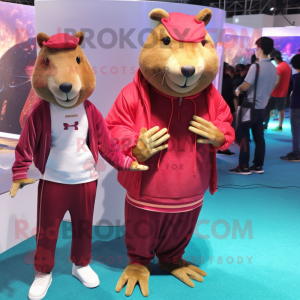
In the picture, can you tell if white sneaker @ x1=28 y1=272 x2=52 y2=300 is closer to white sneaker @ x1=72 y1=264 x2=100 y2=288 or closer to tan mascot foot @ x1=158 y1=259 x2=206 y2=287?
white sneaker @ x1=72 y1=264 x2=100 y2=288

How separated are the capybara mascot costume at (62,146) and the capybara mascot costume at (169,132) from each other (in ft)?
0.47

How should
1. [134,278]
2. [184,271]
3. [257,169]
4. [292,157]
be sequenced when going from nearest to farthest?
[134,278] < [184,271] < [257,169] < [292,157]

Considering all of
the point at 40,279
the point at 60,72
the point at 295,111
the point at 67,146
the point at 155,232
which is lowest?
the point at 40,279

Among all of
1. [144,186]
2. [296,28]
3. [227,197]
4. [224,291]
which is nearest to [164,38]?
[144,186]

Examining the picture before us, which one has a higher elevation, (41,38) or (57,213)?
(41,38)

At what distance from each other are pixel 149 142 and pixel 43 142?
0.57 meters

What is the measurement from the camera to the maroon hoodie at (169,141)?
1.87 metres

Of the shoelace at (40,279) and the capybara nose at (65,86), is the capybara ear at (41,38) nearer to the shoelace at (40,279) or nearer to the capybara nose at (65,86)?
the capybara nose at (65,86)

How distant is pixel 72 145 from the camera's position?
1812mm

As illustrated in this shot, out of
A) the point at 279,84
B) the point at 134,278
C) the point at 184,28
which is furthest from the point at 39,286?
the point at 279,84

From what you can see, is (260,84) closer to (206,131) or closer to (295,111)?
→ (295,111)

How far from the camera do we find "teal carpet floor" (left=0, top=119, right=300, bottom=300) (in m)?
2.05

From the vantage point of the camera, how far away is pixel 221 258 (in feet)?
7.98

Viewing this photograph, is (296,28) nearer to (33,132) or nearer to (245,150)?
(245,150)
